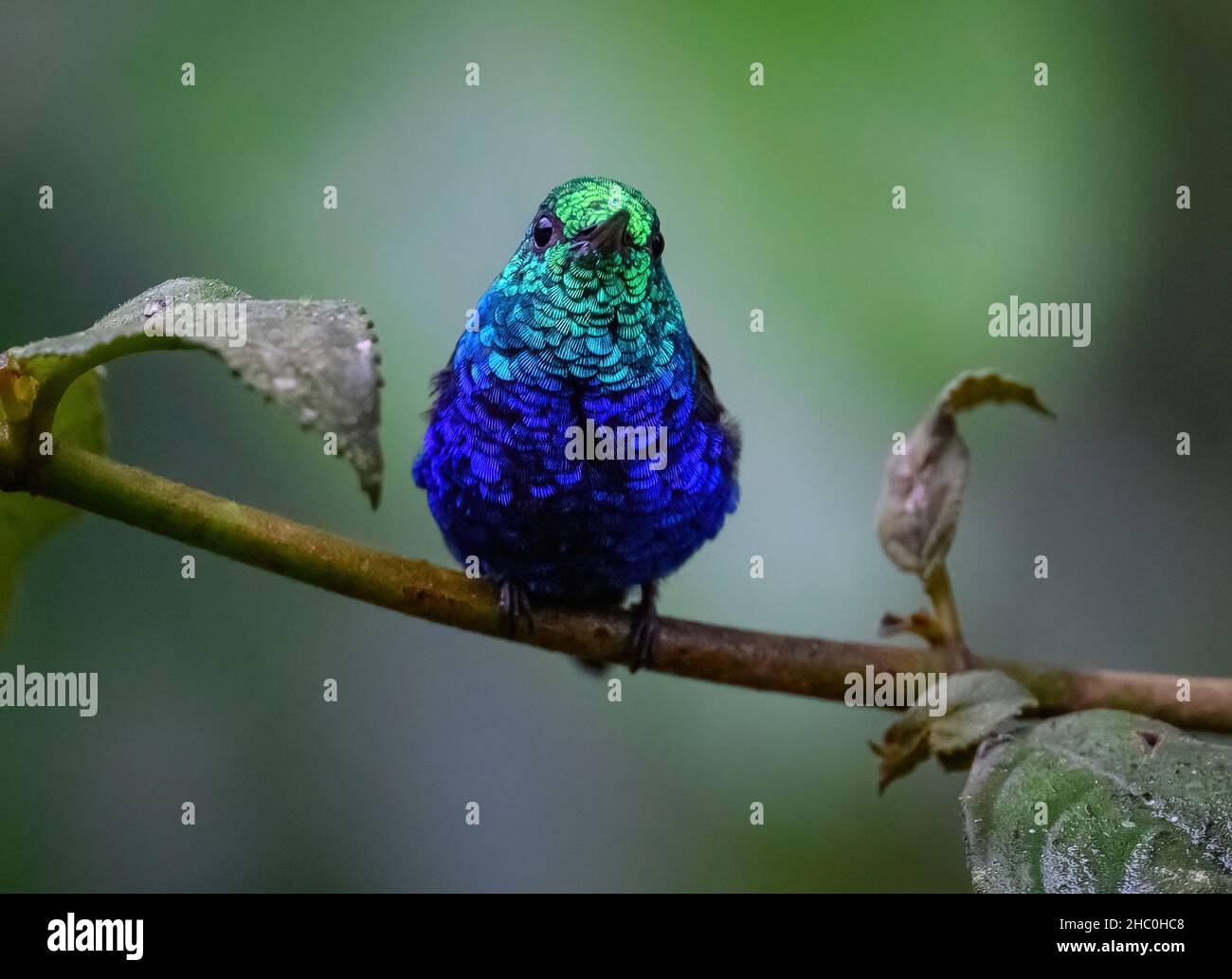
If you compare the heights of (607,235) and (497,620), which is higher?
(607,235)

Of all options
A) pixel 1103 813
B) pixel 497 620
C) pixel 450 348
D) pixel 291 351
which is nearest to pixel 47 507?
pixel 497 620

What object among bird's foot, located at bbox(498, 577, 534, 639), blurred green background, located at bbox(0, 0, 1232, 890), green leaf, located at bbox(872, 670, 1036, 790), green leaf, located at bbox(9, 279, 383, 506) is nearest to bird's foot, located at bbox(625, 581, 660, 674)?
bird's foot, located at bbox(498, 577, 534, 639)

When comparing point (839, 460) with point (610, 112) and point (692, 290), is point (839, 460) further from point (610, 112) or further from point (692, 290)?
point (610, 112)

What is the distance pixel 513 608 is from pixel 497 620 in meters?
0.09

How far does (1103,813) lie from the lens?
1.22 metres

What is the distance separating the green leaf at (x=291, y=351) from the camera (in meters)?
0.88

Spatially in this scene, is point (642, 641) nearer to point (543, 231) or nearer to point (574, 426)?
point (574, 426)

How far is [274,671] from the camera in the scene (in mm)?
2621

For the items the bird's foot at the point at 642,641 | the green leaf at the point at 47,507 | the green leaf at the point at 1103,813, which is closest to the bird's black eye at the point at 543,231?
the bird's foot at the point at 642,641

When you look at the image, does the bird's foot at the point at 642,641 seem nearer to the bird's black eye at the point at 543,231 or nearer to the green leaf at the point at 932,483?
the green leaf at the point at 932,483

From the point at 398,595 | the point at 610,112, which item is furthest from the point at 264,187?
the point at 398,595

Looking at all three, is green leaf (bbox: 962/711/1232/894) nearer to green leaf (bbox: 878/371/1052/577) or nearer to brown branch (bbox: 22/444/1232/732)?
brown branch (bbox: 22/444/1232/732)

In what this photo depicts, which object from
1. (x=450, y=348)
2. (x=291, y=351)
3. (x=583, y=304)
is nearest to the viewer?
(x=291, y=351)

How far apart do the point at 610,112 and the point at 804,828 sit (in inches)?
66.3
